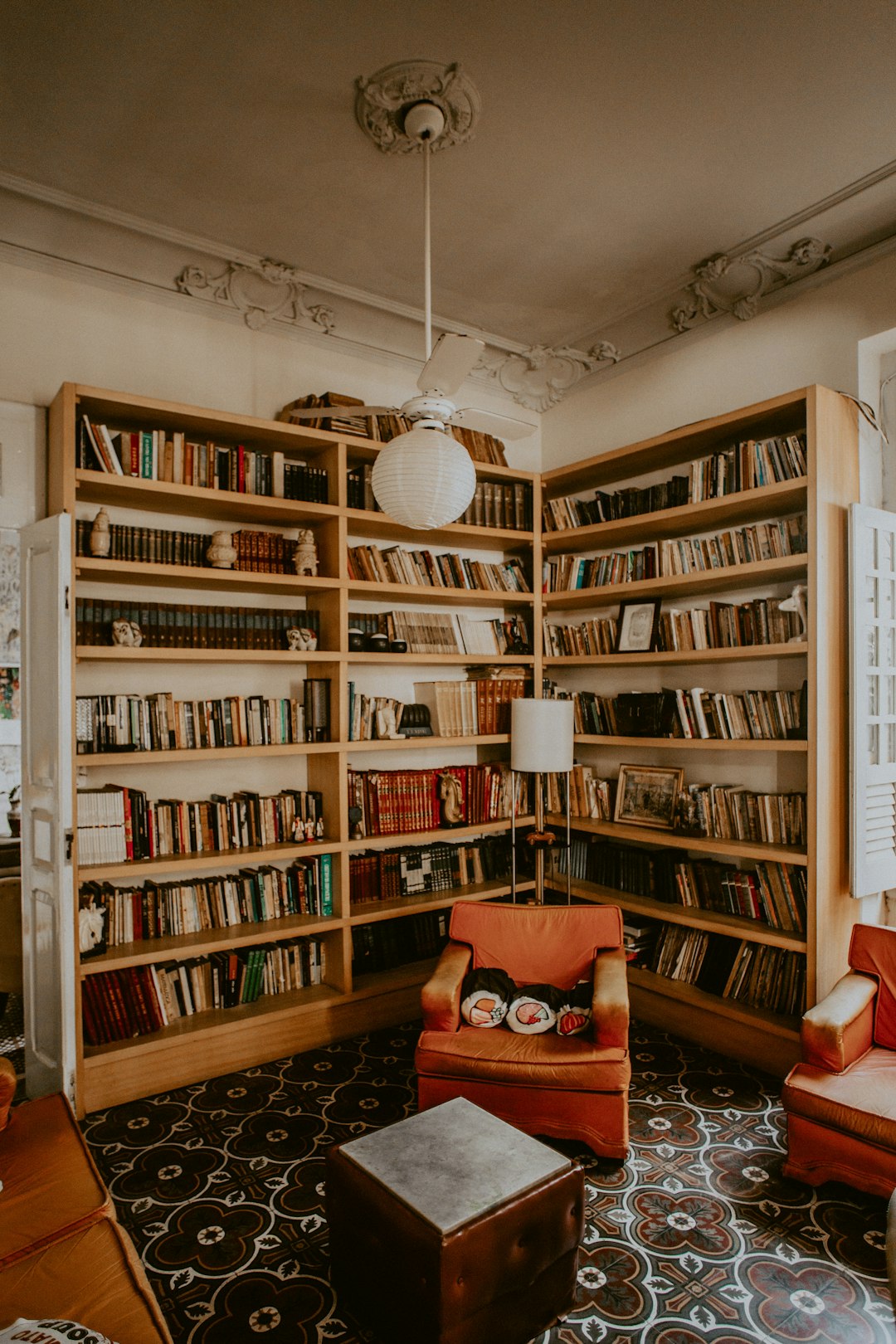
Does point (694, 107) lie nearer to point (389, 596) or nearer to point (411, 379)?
point (411, 379)

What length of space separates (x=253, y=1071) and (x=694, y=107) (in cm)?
393

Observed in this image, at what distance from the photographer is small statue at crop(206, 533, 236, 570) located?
326cm

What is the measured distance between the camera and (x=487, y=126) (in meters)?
2.53

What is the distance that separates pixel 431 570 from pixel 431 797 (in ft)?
3.89

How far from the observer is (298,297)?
11.7 feet

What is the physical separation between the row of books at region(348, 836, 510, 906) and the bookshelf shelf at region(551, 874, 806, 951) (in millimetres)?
398

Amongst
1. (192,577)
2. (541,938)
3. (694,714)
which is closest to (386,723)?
(192,577)

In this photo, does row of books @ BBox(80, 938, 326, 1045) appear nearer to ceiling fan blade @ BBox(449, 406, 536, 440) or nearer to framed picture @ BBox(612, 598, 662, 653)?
framed picture @ BBox(612, 598, 662, 653)

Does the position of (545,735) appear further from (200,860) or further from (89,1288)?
(89,1288)

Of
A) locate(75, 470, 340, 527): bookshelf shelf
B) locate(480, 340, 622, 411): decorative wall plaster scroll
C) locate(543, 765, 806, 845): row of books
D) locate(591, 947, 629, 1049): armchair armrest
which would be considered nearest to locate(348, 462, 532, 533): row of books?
locate(75, 470, 340, 527): bookshelf shelf

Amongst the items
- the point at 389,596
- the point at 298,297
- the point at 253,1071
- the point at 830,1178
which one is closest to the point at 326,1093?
the point at 253,1071

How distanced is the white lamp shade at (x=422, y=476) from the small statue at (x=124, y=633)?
1332mm

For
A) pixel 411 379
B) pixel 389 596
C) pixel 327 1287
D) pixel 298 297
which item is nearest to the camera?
pixel 327 1287

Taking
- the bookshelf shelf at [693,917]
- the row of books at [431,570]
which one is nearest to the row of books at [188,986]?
the bookshelf shelf at [693,917]
